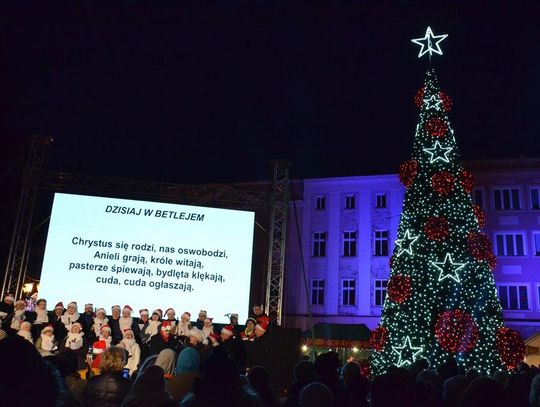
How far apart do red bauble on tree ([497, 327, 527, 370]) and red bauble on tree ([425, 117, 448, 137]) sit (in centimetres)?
478

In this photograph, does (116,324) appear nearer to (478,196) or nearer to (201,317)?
(201,317)

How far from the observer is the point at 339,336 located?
25.3 meters

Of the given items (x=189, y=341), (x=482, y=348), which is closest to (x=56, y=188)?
(x=189, y=341)

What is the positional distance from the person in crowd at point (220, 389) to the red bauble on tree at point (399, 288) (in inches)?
370

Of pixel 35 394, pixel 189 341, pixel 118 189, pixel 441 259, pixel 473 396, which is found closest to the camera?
pixel 35 394

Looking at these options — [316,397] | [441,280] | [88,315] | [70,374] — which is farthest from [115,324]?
[316,397]

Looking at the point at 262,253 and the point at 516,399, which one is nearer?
the point at 516,399

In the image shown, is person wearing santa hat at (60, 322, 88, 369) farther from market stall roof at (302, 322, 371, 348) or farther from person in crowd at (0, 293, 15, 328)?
market stall roof at (302, 322, 371, 348)

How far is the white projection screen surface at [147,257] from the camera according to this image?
50.8 ft

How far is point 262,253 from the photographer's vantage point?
94.9 ft

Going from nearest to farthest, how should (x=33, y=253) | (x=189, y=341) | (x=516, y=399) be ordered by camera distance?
(x=516, y=399) → (x=189, y=341) → (x=33, y=253)

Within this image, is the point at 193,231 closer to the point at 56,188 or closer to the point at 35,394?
the point at 56,188

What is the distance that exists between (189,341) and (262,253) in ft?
57.9

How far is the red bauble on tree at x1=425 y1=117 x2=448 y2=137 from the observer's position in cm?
1292
